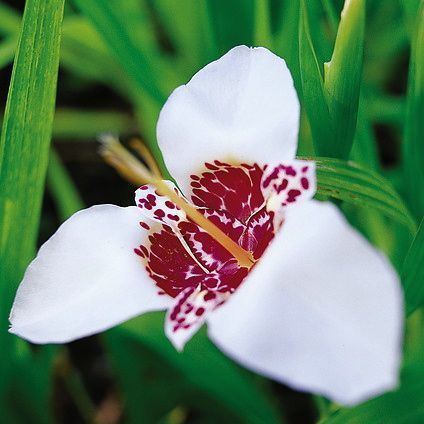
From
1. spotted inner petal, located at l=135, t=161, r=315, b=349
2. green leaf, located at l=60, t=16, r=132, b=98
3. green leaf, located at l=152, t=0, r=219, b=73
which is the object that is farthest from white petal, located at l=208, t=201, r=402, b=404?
green leaf, located at l=60, t=16, r=132, b=98

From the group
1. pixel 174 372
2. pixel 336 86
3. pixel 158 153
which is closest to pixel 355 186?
pixel 336 86

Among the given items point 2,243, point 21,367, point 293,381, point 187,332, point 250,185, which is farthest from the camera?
point 21,367

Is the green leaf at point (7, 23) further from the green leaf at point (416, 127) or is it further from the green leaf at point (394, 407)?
the green leaf at point (394, 407)

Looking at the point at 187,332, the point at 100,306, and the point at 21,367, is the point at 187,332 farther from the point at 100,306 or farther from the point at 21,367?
the point at 21,367

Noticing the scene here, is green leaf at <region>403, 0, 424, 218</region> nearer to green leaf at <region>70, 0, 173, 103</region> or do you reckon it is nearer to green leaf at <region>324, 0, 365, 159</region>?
green leaf at <region>324, 0, 365, 159</region>

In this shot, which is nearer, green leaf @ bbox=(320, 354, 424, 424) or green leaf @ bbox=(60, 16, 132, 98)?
green leaf @ bbox=(320, 354, 424, 424)

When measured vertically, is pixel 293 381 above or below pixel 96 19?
below

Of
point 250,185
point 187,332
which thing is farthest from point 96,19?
→ point 187,332

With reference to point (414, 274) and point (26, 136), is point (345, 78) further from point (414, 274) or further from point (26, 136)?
point (26, 136)
